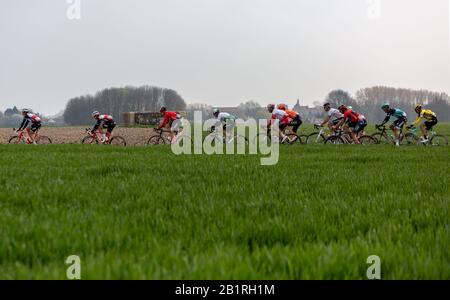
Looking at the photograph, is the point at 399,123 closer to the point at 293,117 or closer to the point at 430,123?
the point at 430,123

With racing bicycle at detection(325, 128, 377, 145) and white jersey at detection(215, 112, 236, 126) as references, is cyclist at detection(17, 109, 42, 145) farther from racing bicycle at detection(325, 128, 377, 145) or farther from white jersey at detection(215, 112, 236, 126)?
racing bicycle at detection(325, 128, 377, 145)

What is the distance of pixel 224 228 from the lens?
3.56m

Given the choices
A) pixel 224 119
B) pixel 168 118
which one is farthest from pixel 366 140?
pixel 168 118

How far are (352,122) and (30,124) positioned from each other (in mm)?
17159

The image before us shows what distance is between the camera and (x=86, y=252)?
2930 mm

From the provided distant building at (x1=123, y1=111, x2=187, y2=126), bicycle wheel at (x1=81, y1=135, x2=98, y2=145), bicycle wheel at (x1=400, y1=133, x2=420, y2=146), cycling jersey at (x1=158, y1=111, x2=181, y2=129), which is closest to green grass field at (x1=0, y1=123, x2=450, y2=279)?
cycling jersey at (x1=158, y1=111, x2=181, y2=129)

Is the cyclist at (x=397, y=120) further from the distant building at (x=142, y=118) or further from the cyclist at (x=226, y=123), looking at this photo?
the distant building at (x=142, y=118)

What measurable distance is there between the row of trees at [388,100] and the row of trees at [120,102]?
57895 mm

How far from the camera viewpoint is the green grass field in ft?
8.43

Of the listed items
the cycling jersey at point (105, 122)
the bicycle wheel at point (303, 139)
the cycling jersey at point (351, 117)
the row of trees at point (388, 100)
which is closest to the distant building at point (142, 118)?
the cycling jersey at point (105, 122)

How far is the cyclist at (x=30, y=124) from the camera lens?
19344mm

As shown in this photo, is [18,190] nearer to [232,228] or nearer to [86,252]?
[86,252]
